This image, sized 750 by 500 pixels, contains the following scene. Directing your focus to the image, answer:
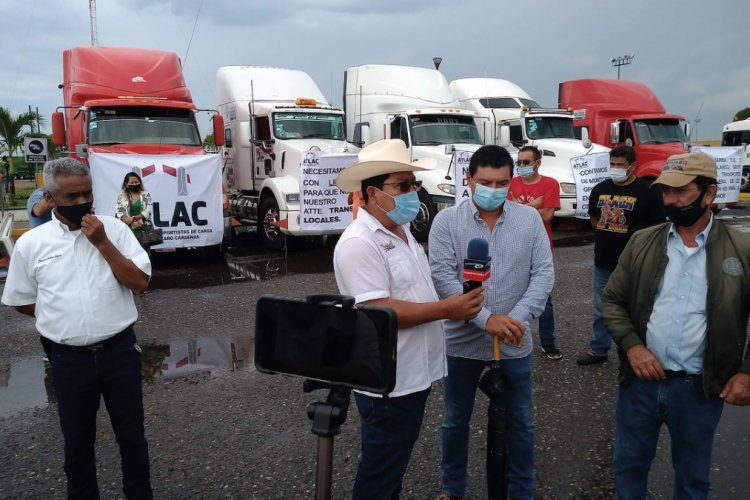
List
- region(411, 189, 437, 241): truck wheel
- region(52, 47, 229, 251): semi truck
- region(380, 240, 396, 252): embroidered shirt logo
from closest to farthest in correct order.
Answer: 1. region(380, 240, 396, 252): embroidered shirt logo
2. region(52, 47, 229, 251): semi truck
3. region(411, 189, 437, 241): truck wheel

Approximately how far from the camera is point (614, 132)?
15172 mm

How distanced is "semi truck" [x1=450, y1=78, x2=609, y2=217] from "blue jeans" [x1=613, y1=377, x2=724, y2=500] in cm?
1071

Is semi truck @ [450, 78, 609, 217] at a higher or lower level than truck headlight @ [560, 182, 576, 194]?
higher

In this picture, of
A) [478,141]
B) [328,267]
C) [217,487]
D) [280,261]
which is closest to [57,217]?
[217,487]

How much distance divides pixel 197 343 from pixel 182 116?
6.36 m

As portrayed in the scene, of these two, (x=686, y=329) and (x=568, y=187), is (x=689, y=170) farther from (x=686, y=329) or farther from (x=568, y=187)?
(x=568, y=187)

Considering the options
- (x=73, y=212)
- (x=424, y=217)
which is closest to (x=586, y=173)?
(x=424, y=217)

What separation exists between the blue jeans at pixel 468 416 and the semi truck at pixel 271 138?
770cm

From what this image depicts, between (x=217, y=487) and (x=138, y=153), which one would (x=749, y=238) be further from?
(x=138, y=153)

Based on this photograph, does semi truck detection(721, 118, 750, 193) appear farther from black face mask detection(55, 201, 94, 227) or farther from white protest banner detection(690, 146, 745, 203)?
black face mask detection(55, 201, 94, 227)

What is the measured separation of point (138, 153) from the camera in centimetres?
1006

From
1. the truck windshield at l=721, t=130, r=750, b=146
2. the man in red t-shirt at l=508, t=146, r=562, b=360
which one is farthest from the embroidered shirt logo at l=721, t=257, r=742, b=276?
the truck windshield at l=721, t=130, r=750, b=146

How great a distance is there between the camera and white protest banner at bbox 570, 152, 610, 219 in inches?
413

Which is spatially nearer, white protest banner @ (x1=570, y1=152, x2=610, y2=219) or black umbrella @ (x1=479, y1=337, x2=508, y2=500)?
black umbrella @ (x1=479, y1=337, x2=508, y2=500)
